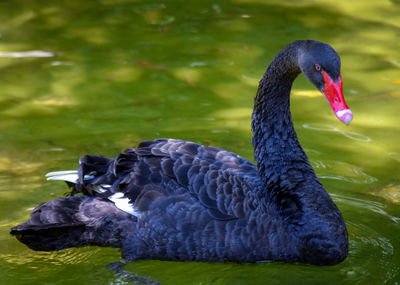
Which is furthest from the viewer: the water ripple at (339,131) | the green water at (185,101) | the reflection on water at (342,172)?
the water ripple at (339,131)

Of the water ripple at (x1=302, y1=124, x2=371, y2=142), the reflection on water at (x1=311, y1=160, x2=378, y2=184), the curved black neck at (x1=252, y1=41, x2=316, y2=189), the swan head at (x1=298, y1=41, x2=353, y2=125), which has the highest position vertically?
the swan head at (x1=298, y1=41, x2=353, y2=125)

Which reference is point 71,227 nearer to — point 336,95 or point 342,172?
point 336,95

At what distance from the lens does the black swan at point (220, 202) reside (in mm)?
3859

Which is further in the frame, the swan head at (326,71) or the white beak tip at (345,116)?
the swan head at (326,71)

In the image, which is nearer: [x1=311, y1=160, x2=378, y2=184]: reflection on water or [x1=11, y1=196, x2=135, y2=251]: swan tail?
[x1=11, y1=196, x2=135, y2=251]: swan tail

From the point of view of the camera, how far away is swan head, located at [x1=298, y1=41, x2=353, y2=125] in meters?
3.67

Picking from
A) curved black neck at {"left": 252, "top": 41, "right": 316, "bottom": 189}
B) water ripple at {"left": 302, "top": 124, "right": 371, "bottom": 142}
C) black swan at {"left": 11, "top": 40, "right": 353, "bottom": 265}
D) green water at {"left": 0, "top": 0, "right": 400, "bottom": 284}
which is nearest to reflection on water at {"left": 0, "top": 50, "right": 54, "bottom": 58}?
green water at {"left": 0, "top": 0, "right": 400, "bottom": 284}

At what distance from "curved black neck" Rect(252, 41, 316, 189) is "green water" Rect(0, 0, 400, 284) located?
1.85ft

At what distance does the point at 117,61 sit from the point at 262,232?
3.88 m

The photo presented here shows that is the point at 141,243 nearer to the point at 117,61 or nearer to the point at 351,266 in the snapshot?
the point at 351,266

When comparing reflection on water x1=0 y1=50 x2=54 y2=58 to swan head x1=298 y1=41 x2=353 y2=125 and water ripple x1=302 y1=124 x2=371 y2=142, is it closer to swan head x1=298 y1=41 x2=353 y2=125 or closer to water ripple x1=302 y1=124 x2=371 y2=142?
water ripple x1=302 y1=124 x2=371 y2=142

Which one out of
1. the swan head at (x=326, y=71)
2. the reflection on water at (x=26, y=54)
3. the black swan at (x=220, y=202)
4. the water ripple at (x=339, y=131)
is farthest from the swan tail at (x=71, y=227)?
the reflection on water at (x=26, y=54)

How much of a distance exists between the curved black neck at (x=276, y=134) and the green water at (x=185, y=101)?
56cm

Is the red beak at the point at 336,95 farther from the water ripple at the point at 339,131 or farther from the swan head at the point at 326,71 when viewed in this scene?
the water ripple at the point at 339,131
